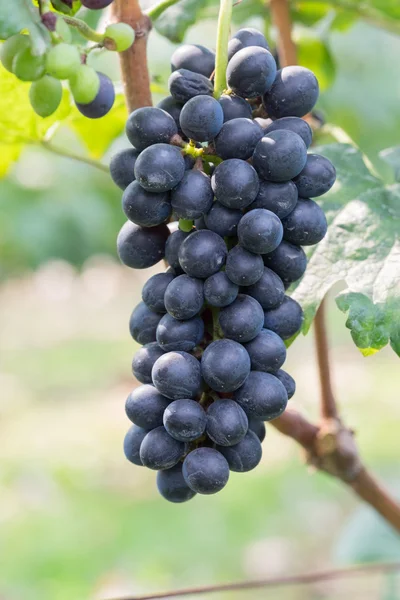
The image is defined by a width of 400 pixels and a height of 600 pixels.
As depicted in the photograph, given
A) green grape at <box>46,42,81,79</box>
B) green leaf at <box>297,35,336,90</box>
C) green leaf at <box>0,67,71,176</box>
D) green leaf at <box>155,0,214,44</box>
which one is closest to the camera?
green grape at <box>46,42,81,79</box>

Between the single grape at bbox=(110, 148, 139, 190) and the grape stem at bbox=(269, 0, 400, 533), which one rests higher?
the single grape at bbox=(110, 148, 139, 190)

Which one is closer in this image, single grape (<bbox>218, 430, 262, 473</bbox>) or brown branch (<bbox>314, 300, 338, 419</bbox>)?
single grape (<bbox>218, 430, 262, 473</bbox>)

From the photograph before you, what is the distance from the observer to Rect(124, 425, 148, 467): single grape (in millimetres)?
677

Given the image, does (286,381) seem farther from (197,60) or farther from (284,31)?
(284,31)

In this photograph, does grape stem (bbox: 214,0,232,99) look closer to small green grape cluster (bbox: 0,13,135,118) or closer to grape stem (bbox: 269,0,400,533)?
small green grape cluster (bbox: 0,13,135,118)

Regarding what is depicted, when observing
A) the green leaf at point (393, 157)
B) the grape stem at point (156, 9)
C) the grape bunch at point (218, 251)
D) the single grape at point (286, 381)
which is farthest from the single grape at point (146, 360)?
the green leaf at point (393, 157)

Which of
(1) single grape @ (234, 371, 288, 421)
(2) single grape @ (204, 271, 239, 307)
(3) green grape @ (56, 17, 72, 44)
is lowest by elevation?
(1) single grape @ (234, 371, 288, 421)

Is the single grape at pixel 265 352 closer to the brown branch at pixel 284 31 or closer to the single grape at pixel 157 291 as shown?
the single grape at pixel 157 291

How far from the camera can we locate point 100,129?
1157 mm

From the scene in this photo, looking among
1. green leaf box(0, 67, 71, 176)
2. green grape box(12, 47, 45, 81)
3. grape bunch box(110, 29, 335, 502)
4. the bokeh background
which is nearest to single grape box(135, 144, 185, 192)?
grape bunch box(110, 29, 335, 502)

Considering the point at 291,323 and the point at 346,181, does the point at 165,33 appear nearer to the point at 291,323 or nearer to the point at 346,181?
the point at 346,181

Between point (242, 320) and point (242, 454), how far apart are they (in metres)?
0.11

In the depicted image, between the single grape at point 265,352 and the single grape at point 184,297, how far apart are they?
0.18 ft

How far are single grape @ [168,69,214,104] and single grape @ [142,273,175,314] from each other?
0.51 feet
